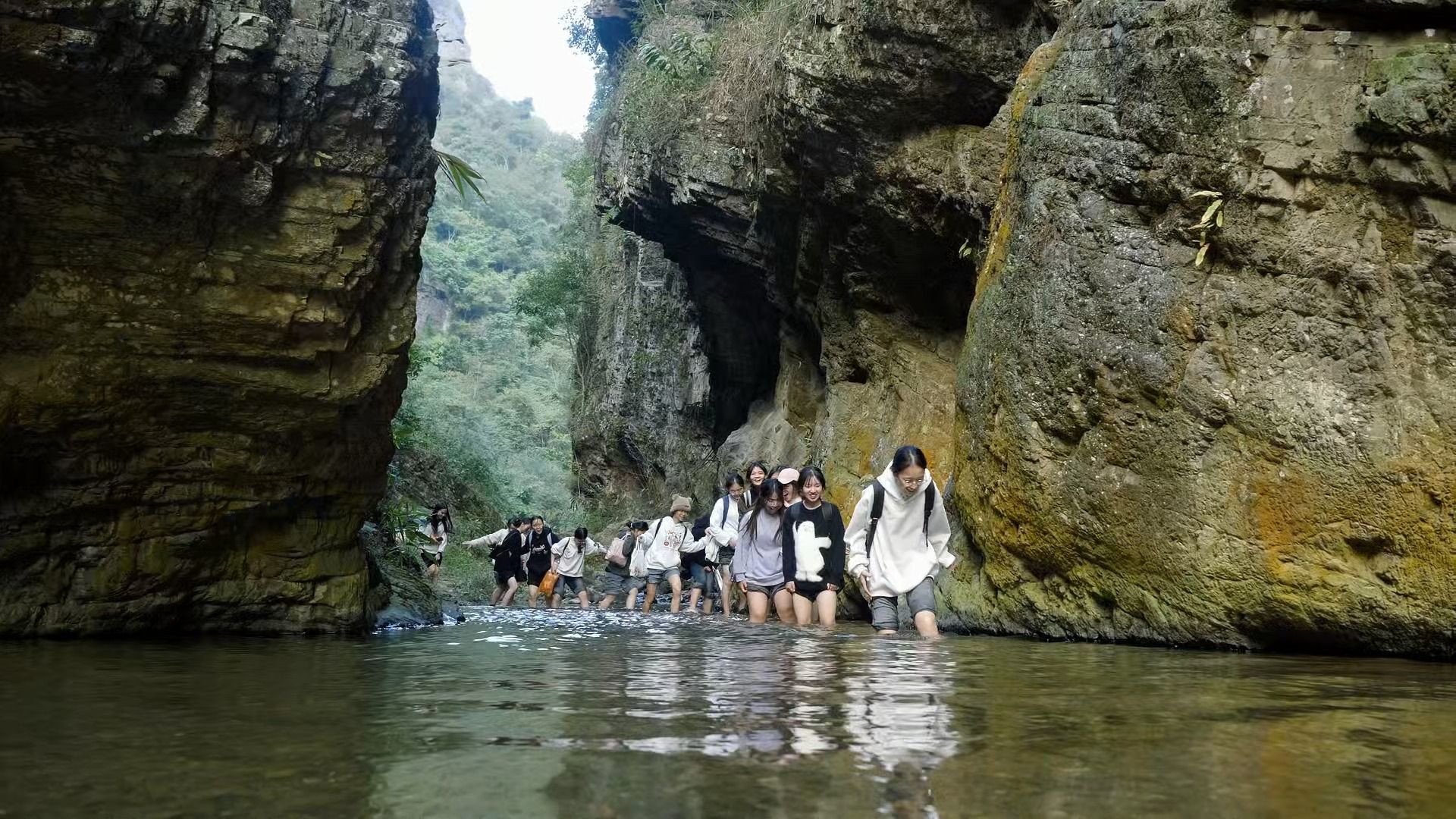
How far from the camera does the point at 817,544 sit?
9469 millimetres

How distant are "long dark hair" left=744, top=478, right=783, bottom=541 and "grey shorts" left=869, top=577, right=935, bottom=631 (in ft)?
6.56

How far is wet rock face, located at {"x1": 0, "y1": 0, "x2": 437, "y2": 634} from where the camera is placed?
7852mm

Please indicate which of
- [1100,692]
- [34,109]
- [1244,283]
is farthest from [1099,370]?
[34,109]

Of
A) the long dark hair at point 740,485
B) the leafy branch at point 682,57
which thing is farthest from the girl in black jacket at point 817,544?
the leafy branch at point 682,57

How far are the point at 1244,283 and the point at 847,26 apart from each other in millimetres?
7159

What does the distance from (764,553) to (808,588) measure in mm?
857

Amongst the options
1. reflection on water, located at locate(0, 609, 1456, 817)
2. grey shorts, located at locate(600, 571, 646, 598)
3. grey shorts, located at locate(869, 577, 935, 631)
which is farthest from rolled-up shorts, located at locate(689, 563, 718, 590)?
reflection on water, located at locate(0, 609, 1456, 817)

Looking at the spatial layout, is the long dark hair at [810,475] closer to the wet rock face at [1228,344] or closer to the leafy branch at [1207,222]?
the wet rock face at [1228,344]

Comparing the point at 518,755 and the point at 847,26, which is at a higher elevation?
the point at 847,26

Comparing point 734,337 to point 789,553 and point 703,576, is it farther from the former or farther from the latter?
point 789,553

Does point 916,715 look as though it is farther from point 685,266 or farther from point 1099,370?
point 685,266

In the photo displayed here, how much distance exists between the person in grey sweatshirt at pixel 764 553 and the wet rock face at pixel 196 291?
3.52 m

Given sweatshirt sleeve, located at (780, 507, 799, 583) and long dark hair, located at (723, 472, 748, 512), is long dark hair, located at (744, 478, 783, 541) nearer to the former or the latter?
sweatshirt sleeve, located at (780, 507, 799, 583)

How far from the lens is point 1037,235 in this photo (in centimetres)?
942
